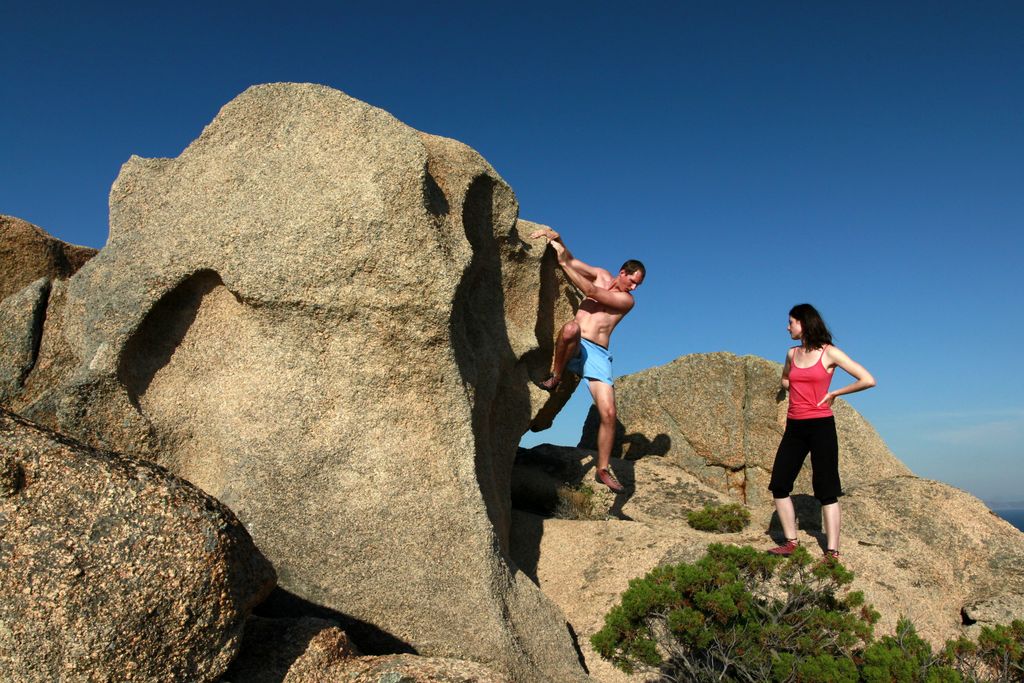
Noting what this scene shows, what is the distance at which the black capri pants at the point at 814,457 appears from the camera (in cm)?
786

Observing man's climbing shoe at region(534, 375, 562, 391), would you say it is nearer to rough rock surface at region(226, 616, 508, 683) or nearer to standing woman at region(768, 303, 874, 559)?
standing woman at region(768, 303, 874, 559)

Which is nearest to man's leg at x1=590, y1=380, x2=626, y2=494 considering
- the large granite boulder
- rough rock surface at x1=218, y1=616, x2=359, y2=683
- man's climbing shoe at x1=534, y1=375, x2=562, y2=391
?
man's climbing shoe at x1=534, y1=375, x2=562, y2=391

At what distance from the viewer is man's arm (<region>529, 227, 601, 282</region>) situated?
9.14 m

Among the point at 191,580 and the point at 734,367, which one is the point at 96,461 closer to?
the point at 191,580

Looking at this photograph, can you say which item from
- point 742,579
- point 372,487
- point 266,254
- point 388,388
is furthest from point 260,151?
point 742,579

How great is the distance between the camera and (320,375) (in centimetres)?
606

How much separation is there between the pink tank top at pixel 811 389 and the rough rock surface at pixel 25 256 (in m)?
7.39

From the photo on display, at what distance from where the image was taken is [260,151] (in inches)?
260

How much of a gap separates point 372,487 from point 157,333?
6.85 feet

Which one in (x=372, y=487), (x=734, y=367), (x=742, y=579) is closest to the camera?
(x=372, y=487)

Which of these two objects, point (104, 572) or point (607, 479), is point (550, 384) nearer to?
point (607, 479)

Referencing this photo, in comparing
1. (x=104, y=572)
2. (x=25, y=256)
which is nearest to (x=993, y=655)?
(x=104, y=572)

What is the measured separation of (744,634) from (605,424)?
11.0 ft

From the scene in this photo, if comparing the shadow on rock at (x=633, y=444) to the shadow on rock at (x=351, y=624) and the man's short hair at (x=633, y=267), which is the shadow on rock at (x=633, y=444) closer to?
the man's short hair at (x=633, y=267)
